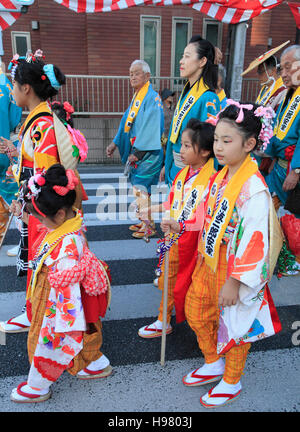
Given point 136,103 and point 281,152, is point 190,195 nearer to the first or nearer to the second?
point 281,152

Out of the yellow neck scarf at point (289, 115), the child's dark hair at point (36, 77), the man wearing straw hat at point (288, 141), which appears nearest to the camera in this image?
the child's dark hair at point (36, 77)

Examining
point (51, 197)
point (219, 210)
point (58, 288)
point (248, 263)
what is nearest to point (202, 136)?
point (219, 210)

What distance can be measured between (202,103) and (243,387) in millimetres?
1982

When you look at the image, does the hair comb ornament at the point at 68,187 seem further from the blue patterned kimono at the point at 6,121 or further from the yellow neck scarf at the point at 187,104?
the blue patterned kimono at the point at 6,121

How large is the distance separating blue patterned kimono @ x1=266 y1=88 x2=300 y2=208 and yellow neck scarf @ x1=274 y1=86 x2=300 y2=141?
0.10ft

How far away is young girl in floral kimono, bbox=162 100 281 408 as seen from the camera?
172cm

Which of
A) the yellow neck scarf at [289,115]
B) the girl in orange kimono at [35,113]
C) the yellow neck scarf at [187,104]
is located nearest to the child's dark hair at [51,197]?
the girl in orange kimono at [35,113]

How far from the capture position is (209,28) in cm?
1027

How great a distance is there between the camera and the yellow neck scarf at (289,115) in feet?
10.5

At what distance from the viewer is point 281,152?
11.0 ft

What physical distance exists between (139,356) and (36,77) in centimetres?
190

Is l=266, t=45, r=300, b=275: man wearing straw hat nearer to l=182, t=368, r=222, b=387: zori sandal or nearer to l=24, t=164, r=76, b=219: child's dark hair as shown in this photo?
l=182, t=368, r=222, b=387: zori sandal

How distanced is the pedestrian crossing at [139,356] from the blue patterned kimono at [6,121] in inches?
28.3
